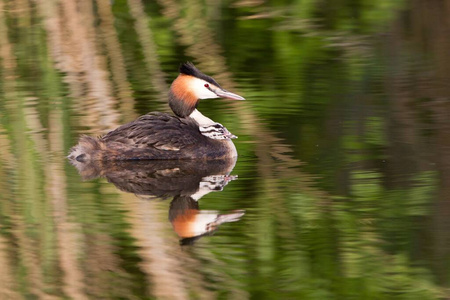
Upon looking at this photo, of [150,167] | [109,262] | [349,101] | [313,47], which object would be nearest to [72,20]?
[313,47]

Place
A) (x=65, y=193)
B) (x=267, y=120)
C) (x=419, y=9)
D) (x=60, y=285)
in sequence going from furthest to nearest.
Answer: (x=419, y=9) < (x=267, y=120) < (x=65, y=193) < (x=60, y=285)

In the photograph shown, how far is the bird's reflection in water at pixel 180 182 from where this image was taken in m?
6.76

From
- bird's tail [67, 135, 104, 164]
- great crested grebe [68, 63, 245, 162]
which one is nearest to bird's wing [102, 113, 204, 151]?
great crested grebe [68, 63, 245, 162]

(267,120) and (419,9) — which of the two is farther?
(419,9)

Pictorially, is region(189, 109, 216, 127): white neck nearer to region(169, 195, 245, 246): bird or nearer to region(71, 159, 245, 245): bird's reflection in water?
region(71, 159, 245, 245): bird's reflection in water

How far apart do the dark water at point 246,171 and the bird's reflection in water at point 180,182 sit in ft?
0.08

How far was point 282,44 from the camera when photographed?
45.8 feet

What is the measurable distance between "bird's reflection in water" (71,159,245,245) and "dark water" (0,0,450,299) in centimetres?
2

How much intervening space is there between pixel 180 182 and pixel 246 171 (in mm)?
542

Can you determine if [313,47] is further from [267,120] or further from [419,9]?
[267,120]

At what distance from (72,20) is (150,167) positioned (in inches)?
334

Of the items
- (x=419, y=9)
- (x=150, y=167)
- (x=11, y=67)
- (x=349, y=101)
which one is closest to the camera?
(x=150, y=167)

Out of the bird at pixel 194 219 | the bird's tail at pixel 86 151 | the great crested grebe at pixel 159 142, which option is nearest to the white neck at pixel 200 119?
the great crested grebe at pixel 159 142

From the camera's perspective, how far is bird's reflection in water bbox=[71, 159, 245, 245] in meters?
6.76
